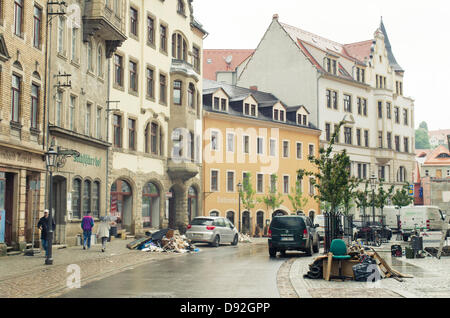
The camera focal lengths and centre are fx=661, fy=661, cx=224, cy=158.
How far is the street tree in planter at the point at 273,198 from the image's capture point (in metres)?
55.8

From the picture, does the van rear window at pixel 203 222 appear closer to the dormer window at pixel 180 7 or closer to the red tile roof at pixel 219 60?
the dormer window at pixel 180 7

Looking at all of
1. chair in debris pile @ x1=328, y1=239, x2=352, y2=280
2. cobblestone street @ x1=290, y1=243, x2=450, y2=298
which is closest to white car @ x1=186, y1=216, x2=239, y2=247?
cobblestone street @ x1=290, y1=243, x2=450, y2=298

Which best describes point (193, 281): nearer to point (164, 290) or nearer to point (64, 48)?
point (164, 290)

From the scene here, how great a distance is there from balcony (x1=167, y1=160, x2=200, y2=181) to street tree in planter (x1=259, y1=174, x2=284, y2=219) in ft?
38.4

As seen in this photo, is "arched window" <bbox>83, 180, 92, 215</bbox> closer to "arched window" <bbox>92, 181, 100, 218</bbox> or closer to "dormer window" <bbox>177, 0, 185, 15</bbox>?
"arched window" <bbox>92, 181, 100, 218</bbox>

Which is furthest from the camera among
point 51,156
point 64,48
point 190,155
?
point 190,155

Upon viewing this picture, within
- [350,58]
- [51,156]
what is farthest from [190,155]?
[350,58]

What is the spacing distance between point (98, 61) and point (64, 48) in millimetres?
5055

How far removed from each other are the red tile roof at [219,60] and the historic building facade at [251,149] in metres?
16.8

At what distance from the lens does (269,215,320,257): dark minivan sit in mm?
26688

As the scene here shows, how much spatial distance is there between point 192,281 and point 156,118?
27745mm

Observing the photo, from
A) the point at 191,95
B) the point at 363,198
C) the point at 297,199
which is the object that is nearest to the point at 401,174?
the point at 297,199

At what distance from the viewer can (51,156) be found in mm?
22328

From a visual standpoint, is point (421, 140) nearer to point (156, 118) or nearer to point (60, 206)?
point (156, 118)
